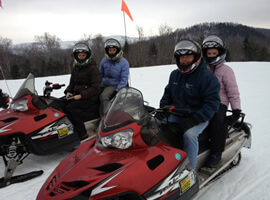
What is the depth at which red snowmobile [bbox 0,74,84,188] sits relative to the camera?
313 cm

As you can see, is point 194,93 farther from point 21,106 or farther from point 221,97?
point 21,106

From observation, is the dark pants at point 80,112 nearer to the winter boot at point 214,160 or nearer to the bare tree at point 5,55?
the winter boot at point 214,160

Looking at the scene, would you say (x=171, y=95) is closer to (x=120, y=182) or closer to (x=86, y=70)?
(x=120, y=182)

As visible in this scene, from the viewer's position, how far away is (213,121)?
9.20 ft

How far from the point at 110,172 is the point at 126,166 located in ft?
0.45

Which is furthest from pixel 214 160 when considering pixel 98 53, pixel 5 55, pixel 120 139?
pixel 98 53

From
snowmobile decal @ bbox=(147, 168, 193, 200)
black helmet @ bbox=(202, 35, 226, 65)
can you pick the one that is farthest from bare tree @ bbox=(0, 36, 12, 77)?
snowmobile decal @ bbox=(147, 168, 193, 200)

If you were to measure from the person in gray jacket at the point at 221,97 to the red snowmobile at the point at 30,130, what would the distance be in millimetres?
2182

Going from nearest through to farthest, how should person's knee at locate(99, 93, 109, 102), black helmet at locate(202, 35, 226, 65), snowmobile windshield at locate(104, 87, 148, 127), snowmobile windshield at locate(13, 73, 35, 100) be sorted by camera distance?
snowmobile windshield at locate(104, 87, 148, 127) → black helmet at locate(202, 35, 226, 65) → snowmobile windshield at locate(13, 73, 35, 100) → person's knee at locate(99, 93, 109, 102)

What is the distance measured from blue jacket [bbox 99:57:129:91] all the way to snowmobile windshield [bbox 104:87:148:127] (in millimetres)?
2677

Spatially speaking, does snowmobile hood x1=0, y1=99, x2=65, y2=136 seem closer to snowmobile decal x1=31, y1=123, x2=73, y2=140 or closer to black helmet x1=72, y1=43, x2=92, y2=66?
snowmobile decal x1=31, y1=123, x2=73, y2=140

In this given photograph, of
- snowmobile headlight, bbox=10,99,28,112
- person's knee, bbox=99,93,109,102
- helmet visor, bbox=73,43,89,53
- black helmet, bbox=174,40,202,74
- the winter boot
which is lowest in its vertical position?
the winter boot

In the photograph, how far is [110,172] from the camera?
1.82m

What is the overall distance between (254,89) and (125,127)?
28.7ft
